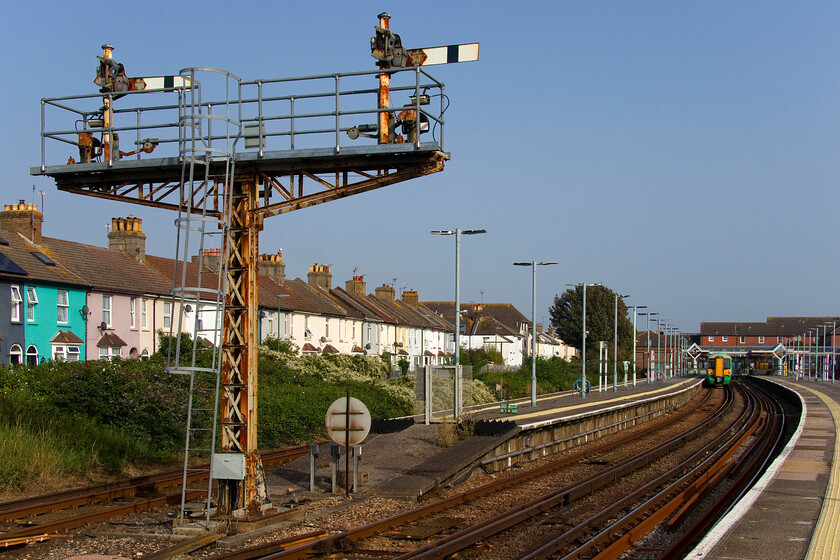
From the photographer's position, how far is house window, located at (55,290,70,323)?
116 feet

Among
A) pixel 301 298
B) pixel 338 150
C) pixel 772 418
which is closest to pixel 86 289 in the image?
pixel 301 298

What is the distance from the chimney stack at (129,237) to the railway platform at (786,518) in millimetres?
33024

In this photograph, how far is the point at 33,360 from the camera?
111 ft

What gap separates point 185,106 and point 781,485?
1152cm

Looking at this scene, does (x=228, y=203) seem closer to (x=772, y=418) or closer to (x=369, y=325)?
(x=772, y=418)

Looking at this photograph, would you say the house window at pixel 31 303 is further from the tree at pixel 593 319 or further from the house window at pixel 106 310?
the tree at pixel 593 319

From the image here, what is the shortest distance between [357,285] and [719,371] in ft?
116

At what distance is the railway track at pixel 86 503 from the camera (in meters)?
12.1

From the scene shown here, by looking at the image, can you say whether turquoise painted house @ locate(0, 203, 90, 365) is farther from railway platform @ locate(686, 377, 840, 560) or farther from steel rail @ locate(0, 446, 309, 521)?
railway platform @ locate(686, 377, 840, 560)

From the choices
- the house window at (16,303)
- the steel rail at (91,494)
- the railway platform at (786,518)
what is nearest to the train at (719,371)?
the railway platform at (786,518)

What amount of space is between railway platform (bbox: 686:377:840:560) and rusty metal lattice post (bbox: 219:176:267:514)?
239 inches

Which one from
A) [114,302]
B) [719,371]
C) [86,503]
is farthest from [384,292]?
[86,503]

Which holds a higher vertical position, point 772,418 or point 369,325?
point 369,325

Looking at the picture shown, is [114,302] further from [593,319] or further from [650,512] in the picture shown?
[593,319]
